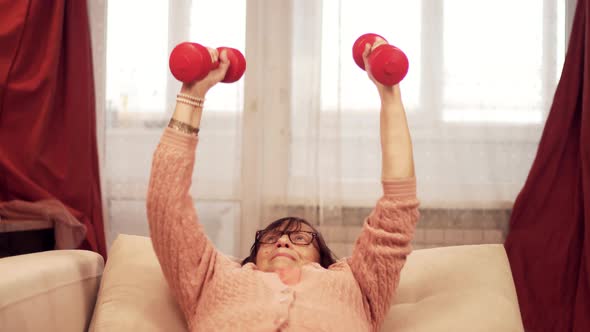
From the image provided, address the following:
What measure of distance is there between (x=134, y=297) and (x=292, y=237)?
0.39m

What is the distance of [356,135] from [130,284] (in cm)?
111

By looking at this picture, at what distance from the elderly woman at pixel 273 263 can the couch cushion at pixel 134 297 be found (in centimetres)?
7

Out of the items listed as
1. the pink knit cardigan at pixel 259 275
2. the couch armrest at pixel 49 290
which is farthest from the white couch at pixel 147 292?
the pink knit cardigan at pixel 259 275

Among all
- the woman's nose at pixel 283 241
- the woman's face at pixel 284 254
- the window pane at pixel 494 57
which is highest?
the window pane at pixel 494 57

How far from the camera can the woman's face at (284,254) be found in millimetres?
1461

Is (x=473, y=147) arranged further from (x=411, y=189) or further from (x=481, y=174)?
(x=411, y=189)

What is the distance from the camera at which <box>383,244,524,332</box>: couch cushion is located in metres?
1.45

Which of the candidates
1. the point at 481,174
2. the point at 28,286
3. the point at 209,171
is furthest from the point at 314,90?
the point at 28,286

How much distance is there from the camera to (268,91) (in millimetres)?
2375

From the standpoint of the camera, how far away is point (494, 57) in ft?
7.73

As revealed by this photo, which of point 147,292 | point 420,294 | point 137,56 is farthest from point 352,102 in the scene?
point 147,292

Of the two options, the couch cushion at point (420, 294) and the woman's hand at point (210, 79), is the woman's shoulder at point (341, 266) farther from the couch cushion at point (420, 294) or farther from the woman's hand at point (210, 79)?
the woman's hand at point (210, 79)

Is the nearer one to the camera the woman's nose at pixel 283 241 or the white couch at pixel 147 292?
the white couch at pixel 147 292

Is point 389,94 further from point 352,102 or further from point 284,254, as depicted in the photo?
point 352,102
